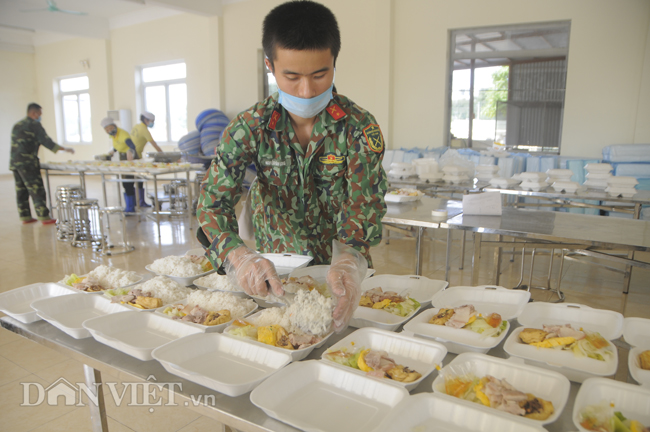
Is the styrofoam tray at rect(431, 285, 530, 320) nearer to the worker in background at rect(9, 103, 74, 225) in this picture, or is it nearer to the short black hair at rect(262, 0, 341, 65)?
the short black hair at rect(262, 0, 341, 65)

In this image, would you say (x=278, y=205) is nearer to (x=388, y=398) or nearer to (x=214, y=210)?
(x=214, y=210)

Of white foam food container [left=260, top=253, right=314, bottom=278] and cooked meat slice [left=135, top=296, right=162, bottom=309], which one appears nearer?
cooked meat slice [left=135, top=296, right=162, bottom=309]

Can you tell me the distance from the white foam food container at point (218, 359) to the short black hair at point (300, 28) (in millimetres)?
874

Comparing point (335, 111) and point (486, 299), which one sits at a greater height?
point (335, 111)

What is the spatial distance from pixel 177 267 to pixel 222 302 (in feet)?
1.63

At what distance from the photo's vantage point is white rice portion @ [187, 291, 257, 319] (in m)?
1.47

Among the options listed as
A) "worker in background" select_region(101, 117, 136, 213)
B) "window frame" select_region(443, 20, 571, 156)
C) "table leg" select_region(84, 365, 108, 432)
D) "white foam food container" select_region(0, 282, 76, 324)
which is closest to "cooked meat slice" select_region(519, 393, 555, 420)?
"table leg" select_region(84, 365, 108, 432)

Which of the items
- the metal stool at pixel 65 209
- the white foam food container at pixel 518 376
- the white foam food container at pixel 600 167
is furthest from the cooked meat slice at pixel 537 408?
the metal stool at pixel 65 209

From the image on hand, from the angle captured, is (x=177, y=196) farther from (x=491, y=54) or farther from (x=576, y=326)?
(x=576, y=326)

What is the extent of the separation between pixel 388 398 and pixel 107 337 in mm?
802

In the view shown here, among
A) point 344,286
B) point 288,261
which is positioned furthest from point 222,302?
point 344,286

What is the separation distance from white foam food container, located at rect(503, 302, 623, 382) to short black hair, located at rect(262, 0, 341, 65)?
3.38 feet

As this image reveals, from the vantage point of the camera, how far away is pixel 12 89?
13906mm

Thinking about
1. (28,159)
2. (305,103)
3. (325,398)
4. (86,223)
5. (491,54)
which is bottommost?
(86,223)
